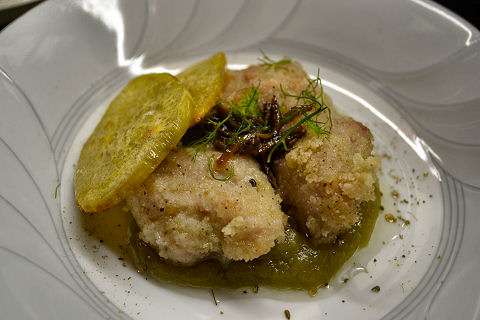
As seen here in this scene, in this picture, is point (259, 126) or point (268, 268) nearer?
point (268, 268)

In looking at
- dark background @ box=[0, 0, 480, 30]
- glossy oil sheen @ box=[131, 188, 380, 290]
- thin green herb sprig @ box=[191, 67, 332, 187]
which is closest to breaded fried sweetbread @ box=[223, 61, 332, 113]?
thin green herb sprig @ box=[191, 67, 332, 187]

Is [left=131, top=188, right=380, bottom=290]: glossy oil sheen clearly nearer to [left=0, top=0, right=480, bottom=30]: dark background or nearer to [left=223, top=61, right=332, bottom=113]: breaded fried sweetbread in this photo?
[left=223, top=61, right=332, bottom=113]: breaded fried sweetbread

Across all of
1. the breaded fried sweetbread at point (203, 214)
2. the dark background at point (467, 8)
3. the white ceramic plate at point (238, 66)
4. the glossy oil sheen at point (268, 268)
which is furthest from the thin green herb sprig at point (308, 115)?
the dark background at point (467, 8)

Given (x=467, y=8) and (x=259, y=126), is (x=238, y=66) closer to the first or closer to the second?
(x=259, y=126)

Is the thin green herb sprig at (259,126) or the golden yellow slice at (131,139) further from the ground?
the thin green herb sprig at (259,126)

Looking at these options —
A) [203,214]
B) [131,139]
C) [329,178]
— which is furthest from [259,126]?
[131,139]

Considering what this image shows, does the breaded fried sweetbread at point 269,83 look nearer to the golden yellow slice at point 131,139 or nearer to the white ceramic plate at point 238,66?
the golden yellow slice at point 131,139
